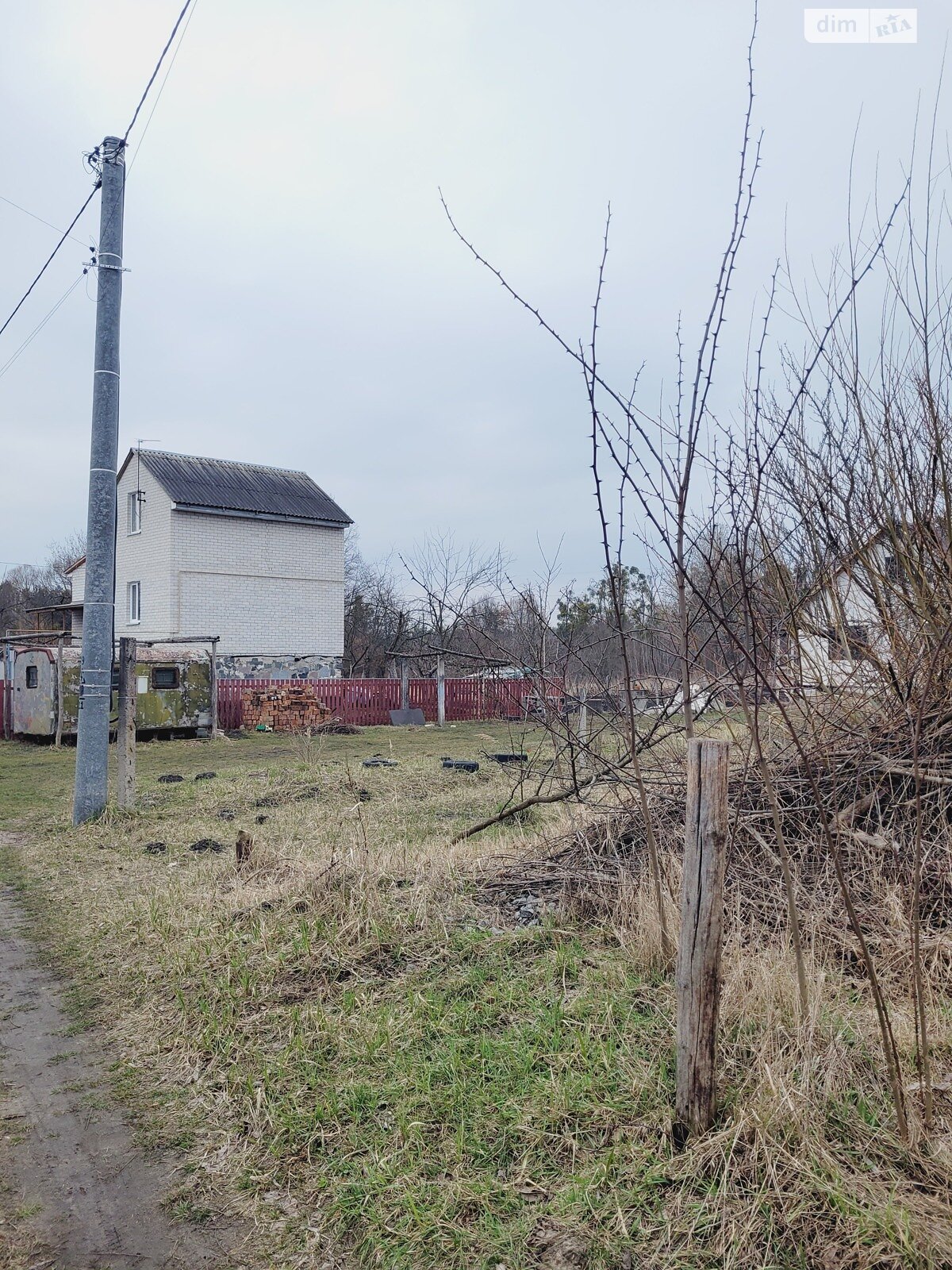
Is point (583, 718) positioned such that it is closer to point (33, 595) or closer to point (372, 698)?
point (372, 698)

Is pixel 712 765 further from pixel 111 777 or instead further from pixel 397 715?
pixel 397 715

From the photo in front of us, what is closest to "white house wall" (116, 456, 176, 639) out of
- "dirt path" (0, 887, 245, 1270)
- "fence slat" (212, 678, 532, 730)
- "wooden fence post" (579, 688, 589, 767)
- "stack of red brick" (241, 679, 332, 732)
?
"fence slat" (212, 678, 532, 730)

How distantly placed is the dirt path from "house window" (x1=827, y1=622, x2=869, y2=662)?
385 cm

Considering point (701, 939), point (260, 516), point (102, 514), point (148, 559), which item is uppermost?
point (260, 516)

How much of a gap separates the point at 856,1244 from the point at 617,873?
9.17 feet

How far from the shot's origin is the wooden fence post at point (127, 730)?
933 cm

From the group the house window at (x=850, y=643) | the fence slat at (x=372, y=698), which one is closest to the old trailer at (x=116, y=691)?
the fence slat at (x=372, y=698)

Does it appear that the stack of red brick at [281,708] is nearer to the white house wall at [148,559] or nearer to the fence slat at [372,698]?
the fence slat at [372,698]

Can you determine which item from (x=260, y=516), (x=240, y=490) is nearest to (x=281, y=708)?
(x=260, y=516)

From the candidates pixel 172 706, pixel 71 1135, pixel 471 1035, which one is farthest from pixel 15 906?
pixel 172 706

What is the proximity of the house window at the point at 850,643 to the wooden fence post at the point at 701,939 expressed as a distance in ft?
7.41

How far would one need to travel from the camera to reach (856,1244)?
219 centimetres

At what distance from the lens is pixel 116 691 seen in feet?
61.8

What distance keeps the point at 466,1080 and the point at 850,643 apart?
3.29 metres
